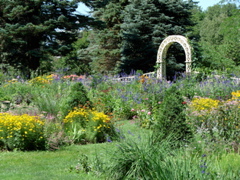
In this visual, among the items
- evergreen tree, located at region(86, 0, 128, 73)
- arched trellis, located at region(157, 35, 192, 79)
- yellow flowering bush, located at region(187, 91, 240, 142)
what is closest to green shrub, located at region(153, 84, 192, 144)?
yellow flowering bush, located at region(187, 91, 240, 142)

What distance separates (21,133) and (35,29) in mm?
11962

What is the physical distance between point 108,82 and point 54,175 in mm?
7596

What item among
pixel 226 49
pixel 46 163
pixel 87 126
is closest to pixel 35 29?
pixel 87 126

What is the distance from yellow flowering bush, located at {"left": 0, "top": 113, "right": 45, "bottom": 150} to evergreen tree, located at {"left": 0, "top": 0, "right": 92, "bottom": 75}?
11.6 metres

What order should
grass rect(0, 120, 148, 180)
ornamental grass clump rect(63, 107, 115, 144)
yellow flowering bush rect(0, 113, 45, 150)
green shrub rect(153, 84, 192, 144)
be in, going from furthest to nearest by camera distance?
ornamental grass clump rect(63, 107, 115, 144) < yellow flowering bush rect(0, 113, 45, 150) < green shrub rect(153, 84, 192, 144) < grass rect(0, 120, 148, 180)

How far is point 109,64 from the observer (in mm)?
24734

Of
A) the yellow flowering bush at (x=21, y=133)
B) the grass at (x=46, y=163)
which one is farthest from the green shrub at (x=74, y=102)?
the yellow flowering bush at (x=21, y=133)

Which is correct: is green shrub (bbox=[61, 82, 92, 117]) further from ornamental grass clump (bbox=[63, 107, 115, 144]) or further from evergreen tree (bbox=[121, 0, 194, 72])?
evergreen tree (bbox=[121, 0, 194, 72])

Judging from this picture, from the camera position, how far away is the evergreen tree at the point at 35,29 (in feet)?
56.6

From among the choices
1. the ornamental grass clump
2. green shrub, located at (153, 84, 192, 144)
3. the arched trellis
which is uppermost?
the arched trellis

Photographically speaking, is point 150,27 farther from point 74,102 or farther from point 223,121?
point 223,121

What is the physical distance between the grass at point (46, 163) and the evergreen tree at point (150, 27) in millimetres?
14304

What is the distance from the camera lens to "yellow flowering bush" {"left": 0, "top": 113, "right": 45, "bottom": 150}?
596 cm

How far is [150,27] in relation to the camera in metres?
20.5
